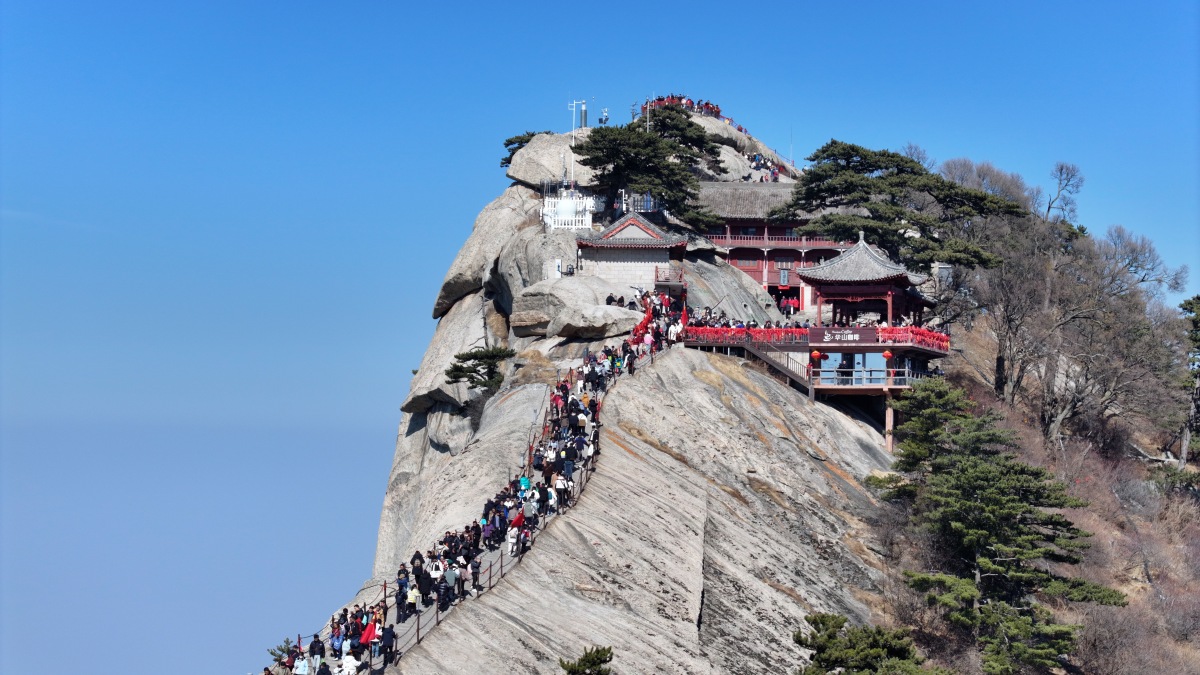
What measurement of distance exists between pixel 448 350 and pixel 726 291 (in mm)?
15435

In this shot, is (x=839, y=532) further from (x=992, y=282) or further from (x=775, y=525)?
(x=992, y=282)

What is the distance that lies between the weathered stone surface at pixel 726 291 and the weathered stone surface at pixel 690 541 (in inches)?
552

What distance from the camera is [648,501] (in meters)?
44.3

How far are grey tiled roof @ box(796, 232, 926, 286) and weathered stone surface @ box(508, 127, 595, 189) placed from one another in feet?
74.7

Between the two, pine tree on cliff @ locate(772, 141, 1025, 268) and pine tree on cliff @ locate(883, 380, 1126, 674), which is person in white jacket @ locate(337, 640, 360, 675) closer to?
pine tree on cliff @ locate(883, 380, 1126, 674)

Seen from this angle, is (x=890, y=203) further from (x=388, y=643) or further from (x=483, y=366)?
(x=388, y=643)

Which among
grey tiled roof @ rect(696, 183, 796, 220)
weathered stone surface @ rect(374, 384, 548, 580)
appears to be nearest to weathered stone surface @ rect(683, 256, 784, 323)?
grey tiled roof @ rect(696, 183, 796, 220)

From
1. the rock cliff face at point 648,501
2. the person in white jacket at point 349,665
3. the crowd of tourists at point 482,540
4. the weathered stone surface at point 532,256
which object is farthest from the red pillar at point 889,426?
the person in white jacket at point 349,665

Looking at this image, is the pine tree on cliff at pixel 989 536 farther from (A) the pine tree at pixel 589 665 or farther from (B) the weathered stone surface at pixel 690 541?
(A) the pine tree at pixel 589 665

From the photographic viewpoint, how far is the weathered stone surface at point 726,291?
75.0 m

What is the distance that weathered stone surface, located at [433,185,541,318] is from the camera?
81.9 m

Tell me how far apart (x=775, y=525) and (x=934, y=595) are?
20.0 ft

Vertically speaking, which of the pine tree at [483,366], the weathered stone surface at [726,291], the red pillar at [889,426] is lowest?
the red pillar at [889,426]

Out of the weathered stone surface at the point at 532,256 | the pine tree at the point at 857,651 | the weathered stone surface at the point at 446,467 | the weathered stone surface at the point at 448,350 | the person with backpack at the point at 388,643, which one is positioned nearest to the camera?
the person with backpack at the point at 388,643
